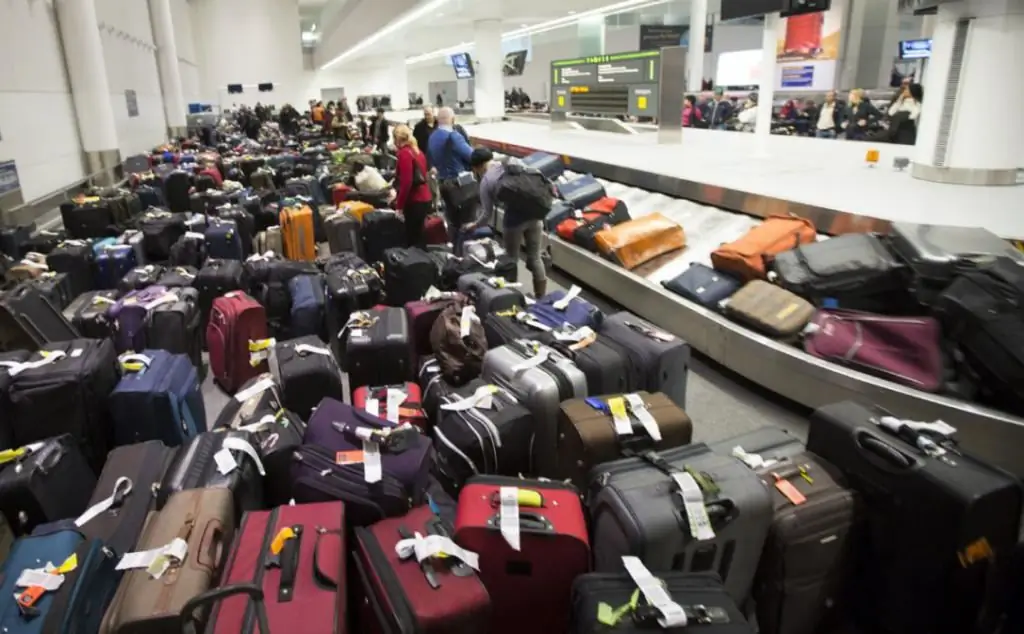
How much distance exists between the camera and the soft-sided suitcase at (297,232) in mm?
7324

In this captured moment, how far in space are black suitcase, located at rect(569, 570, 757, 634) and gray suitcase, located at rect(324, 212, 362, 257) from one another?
5.91m

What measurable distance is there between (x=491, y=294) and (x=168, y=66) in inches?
921

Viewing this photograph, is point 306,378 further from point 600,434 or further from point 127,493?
point 600,434

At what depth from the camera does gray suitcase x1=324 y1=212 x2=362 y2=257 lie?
7.34 m

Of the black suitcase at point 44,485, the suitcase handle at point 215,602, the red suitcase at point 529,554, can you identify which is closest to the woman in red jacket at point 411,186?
the black suitcase at point 44,485

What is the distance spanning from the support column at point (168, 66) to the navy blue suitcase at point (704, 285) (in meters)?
22.3

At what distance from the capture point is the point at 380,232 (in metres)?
7.09

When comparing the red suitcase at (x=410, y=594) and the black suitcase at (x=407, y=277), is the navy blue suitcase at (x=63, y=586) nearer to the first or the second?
the red suitcase at (x=410, y=594)

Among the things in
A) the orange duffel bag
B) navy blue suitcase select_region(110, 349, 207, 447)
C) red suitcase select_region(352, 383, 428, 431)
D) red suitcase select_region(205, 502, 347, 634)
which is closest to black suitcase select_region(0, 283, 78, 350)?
navy blue suitcase select_region(110, 349, 207, 447)

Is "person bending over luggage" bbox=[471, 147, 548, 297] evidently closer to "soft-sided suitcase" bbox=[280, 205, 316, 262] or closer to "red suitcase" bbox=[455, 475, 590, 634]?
"soft-sided suitcase" bbox=[280, 205, 316, 262]

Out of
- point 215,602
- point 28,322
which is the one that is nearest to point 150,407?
point 28,322

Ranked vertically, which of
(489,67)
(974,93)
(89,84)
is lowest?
(974,93)

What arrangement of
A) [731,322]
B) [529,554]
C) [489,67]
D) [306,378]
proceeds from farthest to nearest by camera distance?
[489,67] < [731,322] < [306,378] < [529,554]

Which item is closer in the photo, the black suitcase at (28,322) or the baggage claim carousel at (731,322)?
the baggage claim carousel at (731,322)
